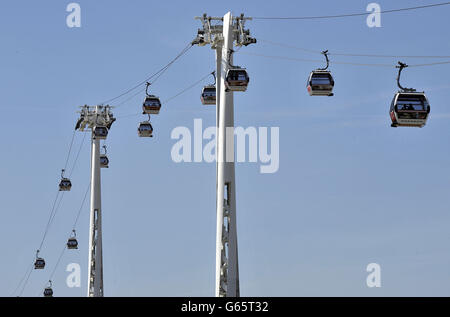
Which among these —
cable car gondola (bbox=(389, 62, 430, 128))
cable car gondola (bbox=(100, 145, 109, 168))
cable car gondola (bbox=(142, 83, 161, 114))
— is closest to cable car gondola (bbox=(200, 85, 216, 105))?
cable car gondola (bbox=(142, 83, 161, 114))

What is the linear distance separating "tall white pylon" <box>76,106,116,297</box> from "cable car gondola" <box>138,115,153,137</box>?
11.6 m

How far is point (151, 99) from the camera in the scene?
150ft

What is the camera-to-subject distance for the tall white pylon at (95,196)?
66438 millimetres

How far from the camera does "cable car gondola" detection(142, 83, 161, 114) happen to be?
150ft

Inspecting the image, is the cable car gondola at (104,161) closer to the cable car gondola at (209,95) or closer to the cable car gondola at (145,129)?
the cable car gondola at (145,129)

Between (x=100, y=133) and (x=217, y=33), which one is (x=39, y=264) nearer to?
(x=100, y=133)

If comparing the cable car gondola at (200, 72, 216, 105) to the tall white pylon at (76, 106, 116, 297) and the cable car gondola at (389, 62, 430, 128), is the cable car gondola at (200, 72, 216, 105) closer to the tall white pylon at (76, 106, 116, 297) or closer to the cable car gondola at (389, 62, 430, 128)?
the cable car gondola at (389, 62, 430, 128)

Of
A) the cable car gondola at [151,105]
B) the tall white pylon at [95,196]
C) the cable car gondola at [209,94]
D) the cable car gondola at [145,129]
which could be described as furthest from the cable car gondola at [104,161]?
the cable car gondola at [209,94]

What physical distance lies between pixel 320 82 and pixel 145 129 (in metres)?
18.1

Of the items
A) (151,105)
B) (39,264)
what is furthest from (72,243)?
(151,105)

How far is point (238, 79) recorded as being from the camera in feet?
119
